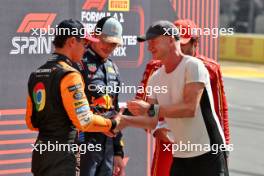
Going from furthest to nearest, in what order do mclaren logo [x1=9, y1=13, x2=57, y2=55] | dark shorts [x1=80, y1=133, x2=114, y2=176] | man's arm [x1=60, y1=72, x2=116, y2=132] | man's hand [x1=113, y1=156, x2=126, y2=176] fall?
mclaren logo [x1=9, y1=13, x2=57, y2=55]
man's hand [x1=113, y1=156, x2=126, y2=176]
dark shorts [x1=80, y1=133, x2=114, y2=176]
man's arm [x1=60, y1=72, x2=116, y2=132]

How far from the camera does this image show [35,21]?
248 inches

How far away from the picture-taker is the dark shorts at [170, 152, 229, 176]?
4.95m

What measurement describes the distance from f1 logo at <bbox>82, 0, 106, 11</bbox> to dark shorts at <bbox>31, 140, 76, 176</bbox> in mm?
2280

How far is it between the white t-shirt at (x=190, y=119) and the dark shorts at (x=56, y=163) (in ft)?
2.53

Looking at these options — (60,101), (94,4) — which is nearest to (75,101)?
(60,101)

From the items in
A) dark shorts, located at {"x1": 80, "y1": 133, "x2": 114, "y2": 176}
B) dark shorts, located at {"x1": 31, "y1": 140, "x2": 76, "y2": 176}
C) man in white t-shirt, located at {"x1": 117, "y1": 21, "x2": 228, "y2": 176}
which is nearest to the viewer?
dark shorts, located at {"x1": 31, "y1": 140, "x2": 76, "y2": 176}

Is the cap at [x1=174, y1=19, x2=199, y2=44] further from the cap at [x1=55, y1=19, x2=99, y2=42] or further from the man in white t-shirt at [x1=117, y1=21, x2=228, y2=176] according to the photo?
the cap at [x1=55, y1=19, x2=99, y2=42]

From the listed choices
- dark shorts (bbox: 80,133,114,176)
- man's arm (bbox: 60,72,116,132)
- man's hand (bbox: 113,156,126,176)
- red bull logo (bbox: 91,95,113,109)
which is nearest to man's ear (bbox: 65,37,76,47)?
man's arm (bbox: 60,72,116,132)

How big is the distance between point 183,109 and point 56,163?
0.92 metres

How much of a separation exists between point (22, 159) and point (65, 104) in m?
1.96

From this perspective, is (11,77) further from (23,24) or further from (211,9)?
(211,9)

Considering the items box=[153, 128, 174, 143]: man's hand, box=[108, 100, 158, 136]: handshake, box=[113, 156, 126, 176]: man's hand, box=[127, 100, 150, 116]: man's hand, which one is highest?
box=[127, 100, 150, 116]: man's hand

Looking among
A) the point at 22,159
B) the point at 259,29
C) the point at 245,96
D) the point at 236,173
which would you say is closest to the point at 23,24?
the point at 22,159

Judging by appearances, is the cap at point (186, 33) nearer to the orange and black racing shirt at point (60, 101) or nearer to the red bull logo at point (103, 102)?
the red bull logo at point (103, 102)
